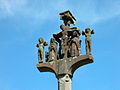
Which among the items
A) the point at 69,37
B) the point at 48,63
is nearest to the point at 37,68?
the point at 48,63

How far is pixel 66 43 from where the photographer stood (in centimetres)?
1808

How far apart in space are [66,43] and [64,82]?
5.08 feet

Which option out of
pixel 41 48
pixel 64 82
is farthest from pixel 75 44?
pixel 64 82

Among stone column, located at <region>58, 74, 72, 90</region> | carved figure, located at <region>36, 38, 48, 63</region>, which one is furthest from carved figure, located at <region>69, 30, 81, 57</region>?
carved figure, located at <region>36, 38, 48, 63</region>

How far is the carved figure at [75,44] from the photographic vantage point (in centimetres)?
1769

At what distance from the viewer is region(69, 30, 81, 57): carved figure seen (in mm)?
17688

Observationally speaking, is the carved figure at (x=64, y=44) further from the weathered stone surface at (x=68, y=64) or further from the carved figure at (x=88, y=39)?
the carved figure at (x=88, y=39)

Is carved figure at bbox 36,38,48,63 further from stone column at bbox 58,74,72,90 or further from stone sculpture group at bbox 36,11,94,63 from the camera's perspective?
stone column at bbox 58,74,72,90

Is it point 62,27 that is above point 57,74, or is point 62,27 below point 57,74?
above

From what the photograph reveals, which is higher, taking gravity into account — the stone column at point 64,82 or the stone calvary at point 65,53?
→ the stone calvary at point 65,53

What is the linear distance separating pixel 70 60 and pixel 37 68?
1212 millimetres

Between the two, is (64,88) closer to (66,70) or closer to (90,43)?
(66,70)

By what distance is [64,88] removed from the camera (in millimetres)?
17125

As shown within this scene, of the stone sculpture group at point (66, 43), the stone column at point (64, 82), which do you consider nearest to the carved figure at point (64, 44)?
the stone sculpture group at point (66, 43)
